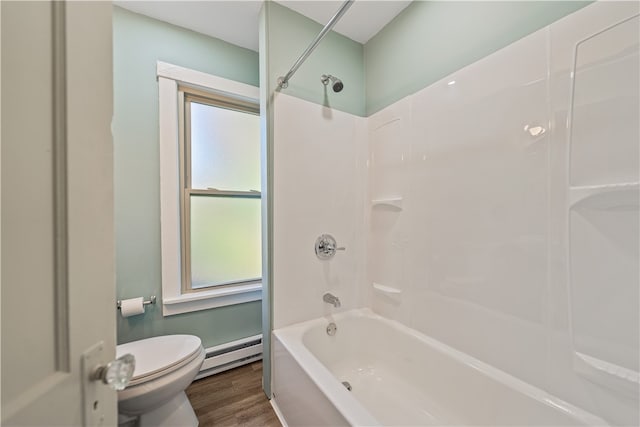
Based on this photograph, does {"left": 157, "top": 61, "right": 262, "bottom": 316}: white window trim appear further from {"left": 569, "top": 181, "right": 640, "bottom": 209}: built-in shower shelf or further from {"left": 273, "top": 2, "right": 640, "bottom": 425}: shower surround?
{"left": 569, "top": 181, "right": 640, "bottom": 209}: built-in shower shelf

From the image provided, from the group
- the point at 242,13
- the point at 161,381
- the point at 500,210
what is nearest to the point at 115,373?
the point at 161,381

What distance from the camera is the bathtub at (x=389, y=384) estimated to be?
957 mm

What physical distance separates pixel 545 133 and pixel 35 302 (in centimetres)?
155

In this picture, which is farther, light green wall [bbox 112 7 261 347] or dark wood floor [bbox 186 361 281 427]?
light green wall [bbox 112 7 261 347]

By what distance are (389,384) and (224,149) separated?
2.07 meters

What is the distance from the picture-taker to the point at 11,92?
31cm

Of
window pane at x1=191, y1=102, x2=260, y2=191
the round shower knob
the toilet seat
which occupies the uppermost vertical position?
window pane at x1=191, y1=102, x2=260, y2=191

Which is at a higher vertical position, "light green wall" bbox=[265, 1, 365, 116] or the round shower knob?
"light green wall" bbox=[265, 1, 365, 116]

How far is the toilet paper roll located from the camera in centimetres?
143

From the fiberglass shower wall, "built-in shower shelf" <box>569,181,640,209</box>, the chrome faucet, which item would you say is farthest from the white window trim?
"built-in shower shelf" <box>569,181,640,209</box>

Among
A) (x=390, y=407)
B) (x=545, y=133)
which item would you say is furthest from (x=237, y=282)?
(x=545, y=133)

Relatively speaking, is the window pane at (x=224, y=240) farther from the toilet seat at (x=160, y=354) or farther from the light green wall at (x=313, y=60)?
the light green wall at (x=313, y=60)

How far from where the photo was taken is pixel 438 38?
142cm

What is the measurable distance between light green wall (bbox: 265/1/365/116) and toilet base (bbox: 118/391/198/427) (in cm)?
198
